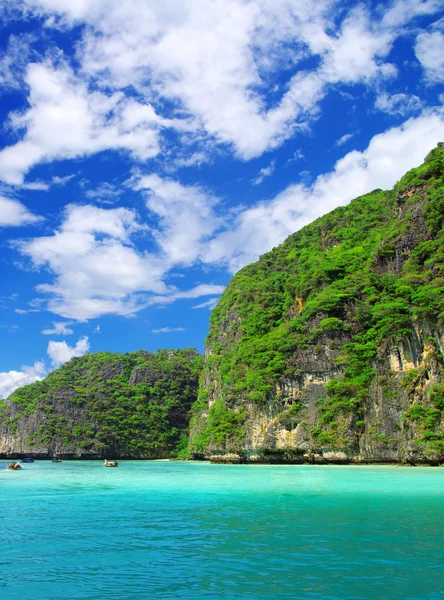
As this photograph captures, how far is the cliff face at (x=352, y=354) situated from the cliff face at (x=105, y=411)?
78.0ft

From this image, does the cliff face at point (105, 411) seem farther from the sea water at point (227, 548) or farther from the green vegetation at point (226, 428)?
the sea water at point (227, 548)

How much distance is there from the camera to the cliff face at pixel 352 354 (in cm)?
3456

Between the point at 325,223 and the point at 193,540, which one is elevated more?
the point at 325,223

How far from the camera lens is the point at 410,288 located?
124 feet

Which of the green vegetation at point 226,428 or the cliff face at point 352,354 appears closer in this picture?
the cliff face at point 352,354

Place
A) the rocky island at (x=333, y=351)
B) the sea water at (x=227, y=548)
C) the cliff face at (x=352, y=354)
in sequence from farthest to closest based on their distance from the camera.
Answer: the rocky island at (x=333, y=351), the cliff face at (x=352, y=354), the sea water at (x=227, y=548)

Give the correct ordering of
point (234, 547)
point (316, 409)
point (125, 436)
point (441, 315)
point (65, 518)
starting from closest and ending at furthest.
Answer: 1. point (234, 547)
2. point (65, 518)
3. point (441, 315)
4. point (316, 409)
5. point (125, 436)

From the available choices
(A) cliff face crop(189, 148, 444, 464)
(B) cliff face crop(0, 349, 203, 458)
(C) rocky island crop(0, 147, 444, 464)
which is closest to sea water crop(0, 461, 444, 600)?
(A) cliff face crop(189, 148, 444, 464)

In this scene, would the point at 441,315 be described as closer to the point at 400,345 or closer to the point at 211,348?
the point at 400,345

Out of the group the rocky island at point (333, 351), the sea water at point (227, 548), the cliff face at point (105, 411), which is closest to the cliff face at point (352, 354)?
the rocky island at point (333, 351)

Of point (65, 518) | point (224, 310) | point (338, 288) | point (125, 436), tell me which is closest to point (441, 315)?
point (338, 288)

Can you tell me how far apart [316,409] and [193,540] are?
32.8 metres

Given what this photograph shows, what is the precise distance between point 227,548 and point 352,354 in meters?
Result: 33.6

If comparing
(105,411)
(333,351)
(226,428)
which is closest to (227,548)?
(333,351)
